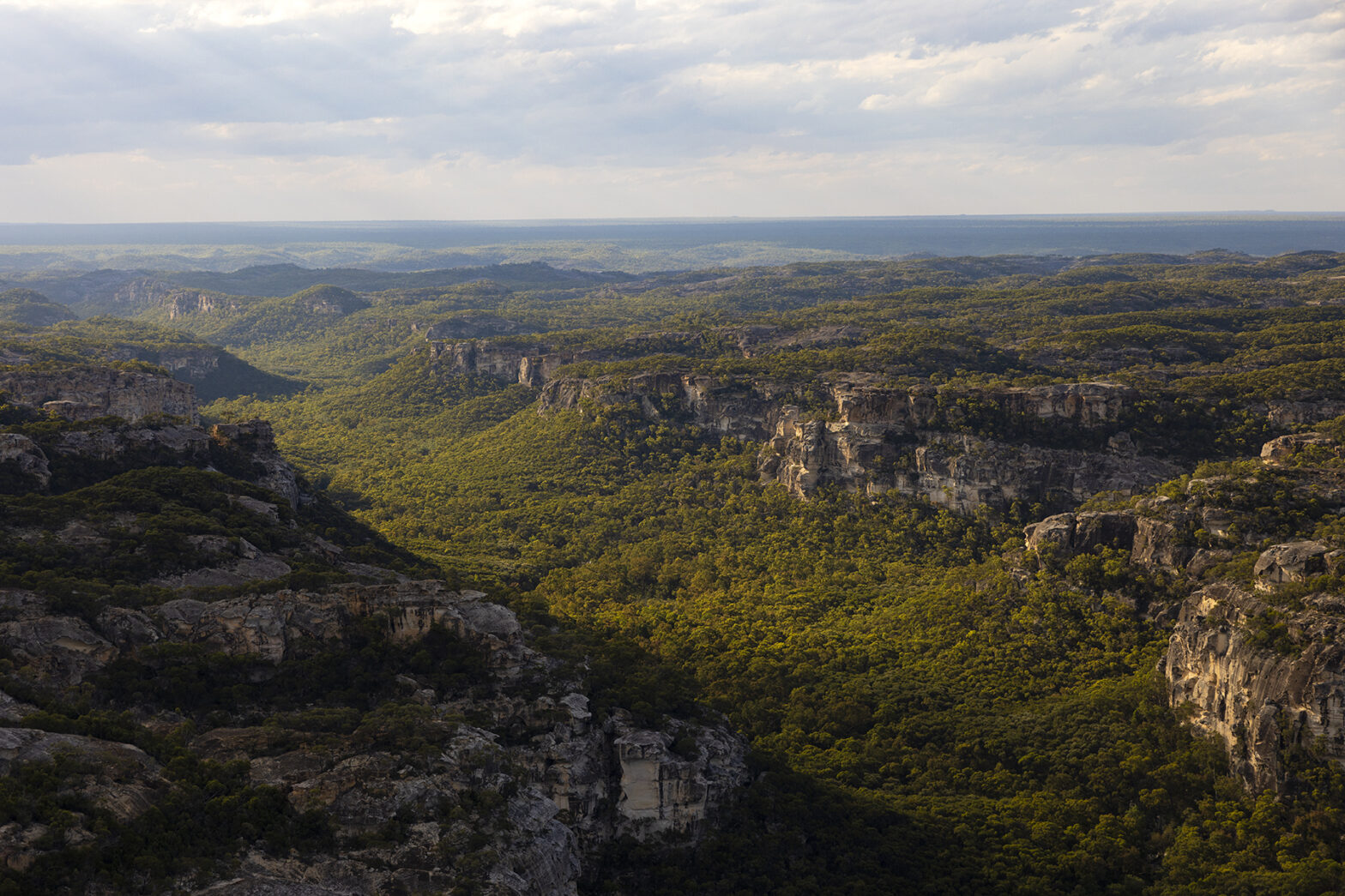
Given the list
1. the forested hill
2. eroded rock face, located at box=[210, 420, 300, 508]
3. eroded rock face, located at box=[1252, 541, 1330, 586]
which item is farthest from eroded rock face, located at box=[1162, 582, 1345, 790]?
eroded rock face, located at box=[210, 420, 300, 508]

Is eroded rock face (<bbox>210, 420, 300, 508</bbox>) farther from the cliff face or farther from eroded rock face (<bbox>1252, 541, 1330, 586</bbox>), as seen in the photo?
eroded rock face (<bbox>1252, 541, 1330, 586</bbox>)

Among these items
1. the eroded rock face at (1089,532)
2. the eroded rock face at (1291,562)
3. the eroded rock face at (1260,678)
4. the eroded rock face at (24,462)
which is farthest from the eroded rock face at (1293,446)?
the eroded rock face at (24,462)

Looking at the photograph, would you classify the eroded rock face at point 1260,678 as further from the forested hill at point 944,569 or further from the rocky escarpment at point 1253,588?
the forested hill at point 944,569

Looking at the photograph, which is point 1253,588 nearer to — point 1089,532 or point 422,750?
point 1089,532

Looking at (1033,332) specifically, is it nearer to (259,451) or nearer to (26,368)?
(259,451)

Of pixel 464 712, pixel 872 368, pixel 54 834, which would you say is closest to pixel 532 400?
pixel 872 368

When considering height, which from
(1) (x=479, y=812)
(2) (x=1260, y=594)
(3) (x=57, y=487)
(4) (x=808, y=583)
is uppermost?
(3) (x=57, y=487)
